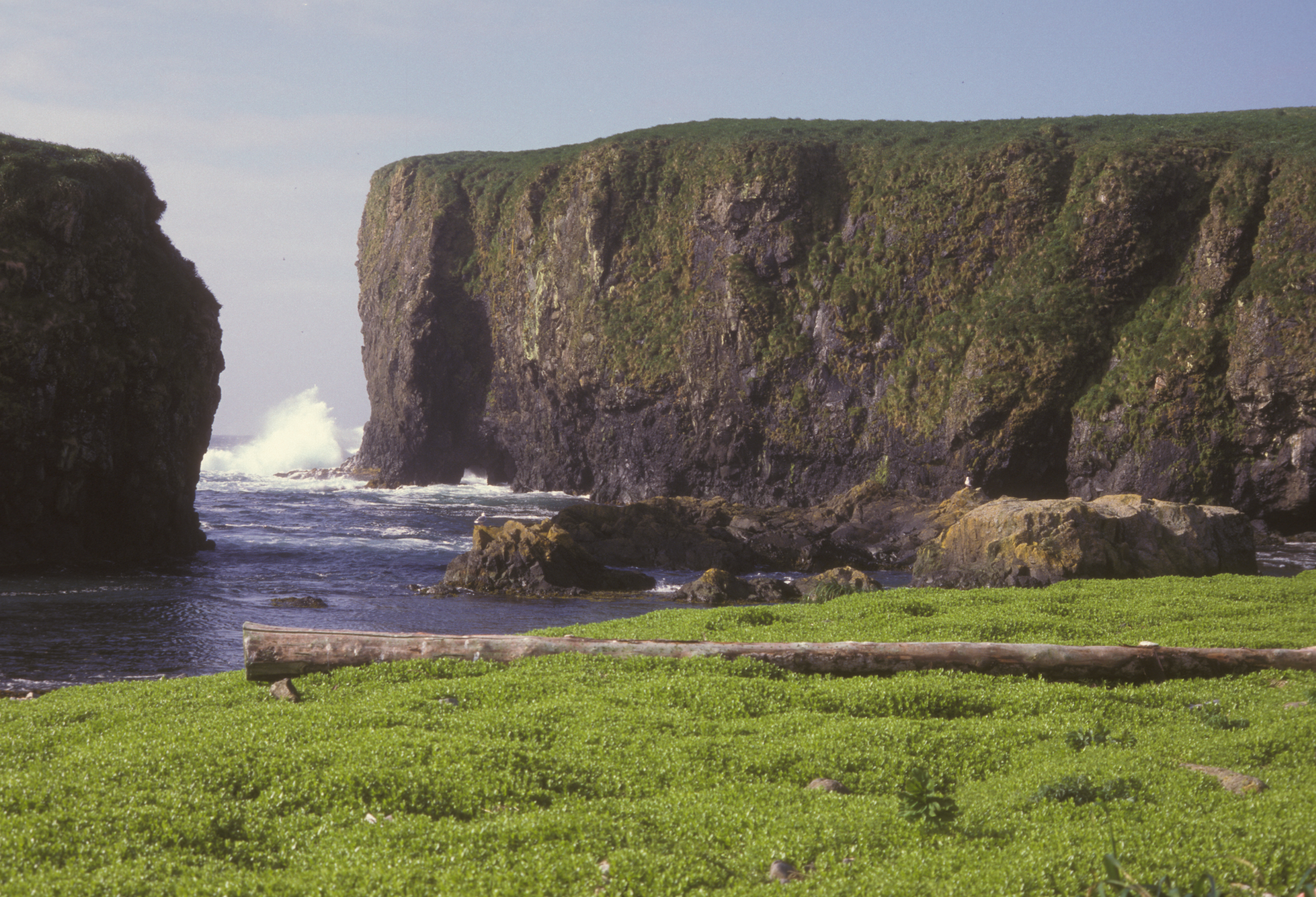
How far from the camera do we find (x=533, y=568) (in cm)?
3841

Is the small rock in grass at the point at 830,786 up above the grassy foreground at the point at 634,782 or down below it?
below

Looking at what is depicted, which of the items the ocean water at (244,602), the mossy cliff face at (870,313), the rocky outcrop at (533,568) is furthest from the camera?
the mossy cliff face at (870,313)

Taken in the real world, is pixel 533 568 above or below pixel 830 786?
below

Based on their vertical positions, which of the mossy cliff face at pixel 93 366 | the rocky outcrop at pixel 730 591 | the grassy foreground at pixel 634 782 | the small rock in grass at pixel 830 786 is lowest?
the rocky outcrop at pixel 730 591

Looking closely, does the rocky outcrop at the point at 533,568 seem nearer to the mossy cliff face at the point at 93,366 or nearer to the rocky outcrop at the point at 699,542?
the rocky outcrop at the point at 699,542

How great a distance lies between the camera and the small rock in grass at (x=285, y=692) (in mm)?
11156

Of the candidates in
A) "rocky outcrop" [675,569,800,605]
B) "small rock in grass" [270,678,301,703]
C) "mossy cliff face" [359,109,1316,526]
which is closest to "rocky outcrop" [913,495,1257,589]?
"rocky outcrop" [675,569,800,605]

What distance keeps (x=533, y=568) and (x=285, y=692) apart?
2730 centimetres

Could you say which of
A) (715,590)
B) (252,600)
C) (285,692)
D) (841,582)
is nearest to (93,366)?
(252,600)

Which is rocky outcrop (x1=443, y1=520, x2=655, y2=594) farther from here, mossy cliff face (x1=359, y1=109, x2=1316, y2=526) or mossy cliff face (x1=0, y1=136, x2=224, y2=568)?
mossy cliff face (x1=359, y1=109, x2=1316, y2=526)

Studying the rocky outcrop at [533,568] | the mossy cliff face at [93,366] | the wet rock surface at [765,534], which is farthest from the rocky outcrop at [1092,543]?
the mossy cliff face at [93,366]

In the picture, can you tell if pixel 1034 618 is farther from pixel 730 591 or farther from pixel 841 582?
pixel 730 591

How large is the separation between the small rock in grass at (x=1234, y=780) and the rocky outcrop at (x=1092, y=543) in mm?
20299

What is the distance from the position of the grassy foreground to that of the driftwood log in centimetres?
37
